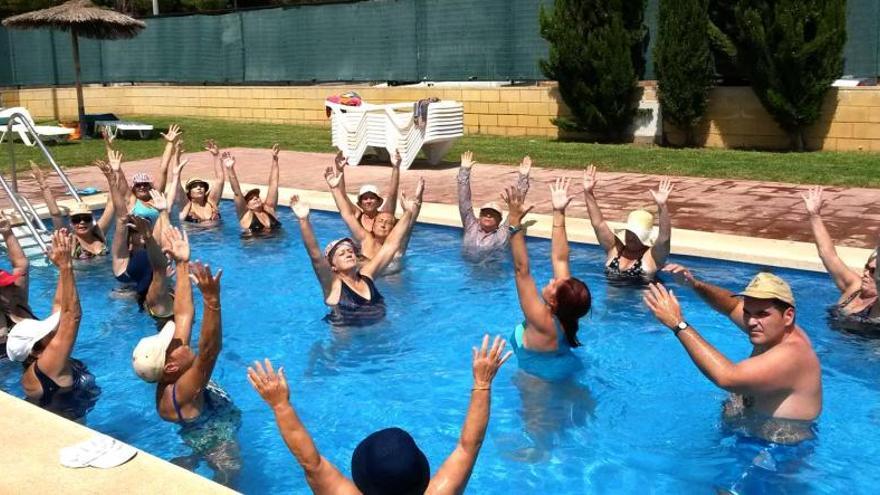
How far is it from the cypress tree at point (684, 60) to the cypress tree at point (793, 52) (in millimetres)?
644

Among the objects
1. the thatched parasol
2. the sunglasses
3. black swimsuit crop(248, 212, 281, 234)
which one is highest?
the thatched parasol

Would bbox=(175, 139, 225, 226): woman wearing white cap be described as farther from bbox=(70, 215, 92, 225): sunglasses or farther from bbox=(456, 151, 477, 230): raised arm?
bbox=(456, 151, 477, 230): raised arm

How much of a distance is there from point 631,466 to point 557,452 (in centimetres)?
43

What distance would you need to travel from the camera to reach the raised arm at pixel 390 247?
7192mm

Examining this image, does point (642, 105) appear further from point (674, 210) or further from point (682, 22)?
point (674, 210)

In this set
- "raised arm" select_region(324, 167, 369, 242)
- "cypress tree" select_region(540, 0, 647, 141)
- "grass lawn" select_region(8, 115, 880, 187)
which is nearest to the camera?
"raised arm" select_region(324, 167, 369, 242)

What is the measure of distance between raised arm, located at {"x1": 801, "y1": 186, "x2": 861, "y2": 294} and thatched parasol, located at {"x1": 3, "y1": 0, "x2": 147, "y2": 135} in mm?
17356

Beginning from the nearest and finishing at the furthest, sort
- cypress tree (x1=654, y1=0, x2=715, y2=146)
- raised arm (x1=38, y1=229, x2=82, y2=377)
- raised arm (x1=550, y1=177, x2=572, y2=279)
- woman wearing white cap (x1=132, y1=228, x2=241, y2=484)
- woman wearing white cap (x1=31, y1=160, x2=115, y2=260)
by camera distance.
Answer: woman wearing white cap (x1=132, y1=228, x2=241, y2=484) < raised arm (x1=38, y1=229, x2=82, y2=377) < raised arm (x1=550, y1=177, x2=572, y2=279) < woman wearing white cap (x1=31, y1=160, x2=115, y2=260) < cypress tree (x1=654, y1=0, x2=715, y2=146)

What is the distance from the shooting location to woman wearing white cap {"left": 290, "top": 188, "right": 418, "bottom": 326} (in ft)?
21.3

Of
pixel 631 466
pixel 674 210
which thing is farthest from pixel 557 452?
pixel 674 210

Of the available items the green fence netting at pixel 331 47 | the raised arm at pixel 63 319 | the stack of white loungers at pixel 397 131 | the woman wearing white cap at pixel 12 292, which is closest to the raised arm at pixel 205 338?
the raised arm at pixel 63 319

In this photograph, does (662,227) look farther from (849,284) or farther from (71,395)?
(71,395)

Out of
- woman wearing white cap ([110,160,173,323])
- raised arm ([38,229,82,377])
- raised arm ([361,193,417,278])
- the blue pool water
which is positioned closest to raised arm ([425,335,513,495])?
the blue pool water

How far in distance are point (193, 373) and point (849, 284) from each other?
477 cm
